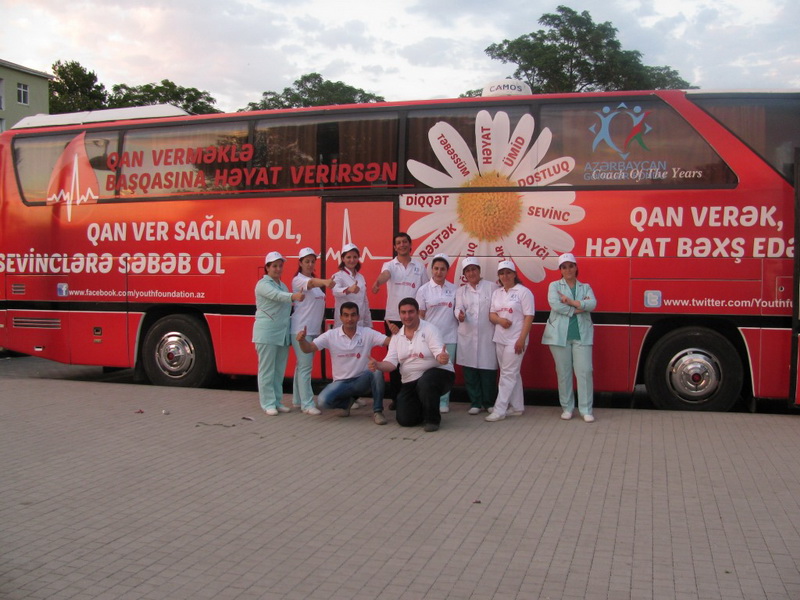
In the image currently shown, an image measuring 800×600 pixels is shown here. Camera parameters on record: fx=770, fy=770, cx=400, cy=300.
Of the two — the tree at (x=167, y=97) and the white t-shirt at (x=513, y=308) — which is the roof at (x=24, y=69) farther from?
the white t-shirt at (x=513, y=308)

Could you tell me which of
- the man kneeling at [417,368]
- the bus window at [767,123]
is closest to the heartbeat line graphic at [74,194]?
the man kneeling at [417,368]

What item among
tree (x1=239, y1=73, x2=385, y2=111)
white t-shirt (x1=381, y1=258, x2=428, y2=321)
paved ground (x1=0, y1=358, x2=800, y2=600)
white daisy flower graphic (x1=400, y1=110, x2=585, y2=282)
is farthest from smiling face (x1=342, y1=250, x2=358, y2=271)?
tree (x1=239, y1=73, x2=385, y2=111)

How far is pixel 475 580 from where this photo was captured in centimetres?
406

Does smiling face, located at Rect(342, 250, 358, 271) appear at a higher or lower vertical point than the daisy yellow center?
lower

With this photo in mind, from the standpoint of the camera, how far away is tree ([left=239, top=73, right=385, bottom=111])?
151 ft

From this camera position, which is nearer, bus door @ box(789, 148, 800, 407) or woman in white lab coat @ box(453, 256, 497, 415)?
bus door @ box(789, 148, 800, 407)

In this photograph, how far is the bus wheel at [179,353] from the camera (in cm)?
999

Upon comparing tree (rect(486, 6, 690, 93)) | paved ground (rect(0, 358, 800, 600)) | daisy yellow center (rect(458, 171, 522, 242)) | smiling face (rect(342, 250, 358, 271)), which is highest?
tree (rect(486, 6, 690, 93))

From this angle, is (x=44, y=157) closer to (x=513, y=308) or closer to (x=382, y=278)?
(x=382, y=278)

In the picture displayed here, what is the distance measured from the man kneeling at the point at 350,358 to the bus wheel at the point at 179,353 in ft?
7.99

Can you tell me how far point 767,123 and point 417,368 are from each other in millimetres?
4354

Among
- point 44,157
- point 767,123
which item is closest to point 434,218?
point 767,123

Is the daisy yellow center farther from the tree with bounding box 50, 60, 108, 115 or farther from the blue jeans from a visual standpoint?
the tree with bounding box 50, 60, 108, 115

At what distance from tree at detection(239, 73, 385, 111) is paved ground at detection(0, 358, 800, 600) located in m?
39.8
